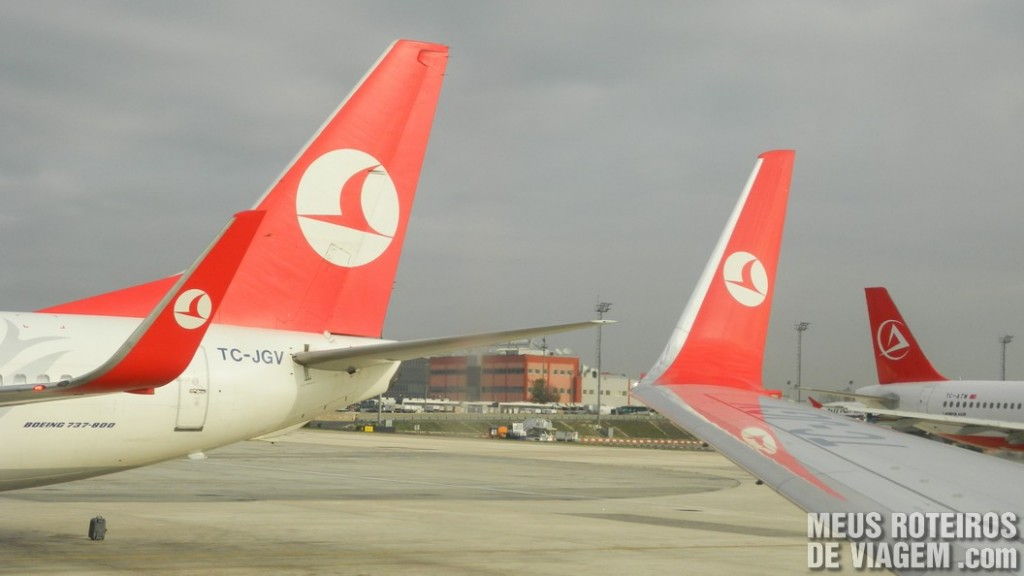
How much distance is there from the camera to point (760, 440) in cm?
491

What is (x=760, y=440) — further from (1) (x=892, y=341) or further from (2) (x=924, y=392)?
(1) (x=892, y=341)

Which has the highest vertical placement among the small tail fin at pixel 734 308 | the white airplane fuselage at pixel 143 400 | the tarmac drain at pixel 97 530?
the small tail fin at pixel 734 308

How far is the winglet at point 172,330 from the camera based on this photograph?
8922 millimetres

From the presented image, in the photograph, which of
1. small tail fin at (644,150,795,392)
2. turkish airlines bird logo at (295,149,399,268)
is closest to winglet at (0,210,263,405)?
small tail fin at (644,150,795,392)

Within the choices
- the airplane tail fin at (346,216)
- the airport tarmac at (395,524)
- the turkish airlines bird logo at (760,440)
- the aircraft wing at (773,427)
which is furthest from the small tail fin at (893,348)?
the turkish airlines bird logo at (760,440)

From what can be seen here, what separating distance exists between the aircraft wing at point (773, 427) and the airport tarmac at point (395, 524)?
21.0 feet

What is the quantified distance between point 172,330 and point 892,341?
1617 inches

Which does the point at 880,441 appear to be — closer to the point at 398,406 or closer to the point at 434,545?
the point at 434,545

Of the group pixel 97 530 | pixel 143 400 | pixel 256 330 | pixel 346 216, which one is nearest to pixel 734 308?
pixel 143 400

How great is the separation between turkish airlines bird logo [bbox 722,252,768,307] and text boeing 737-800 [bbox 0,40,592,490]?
2.76m

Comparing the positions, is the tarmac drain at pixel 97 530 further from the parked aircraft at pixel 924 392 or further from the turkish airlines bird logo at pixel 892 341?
the turkish airlines bird logo at pixel 892 341

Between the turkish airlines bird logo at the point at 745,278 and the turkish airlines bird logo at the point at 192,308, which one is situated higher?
the turkish airlines bird logo at the point at 745,278

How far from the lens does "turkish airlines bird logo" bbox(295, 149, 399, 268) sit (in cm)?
1412

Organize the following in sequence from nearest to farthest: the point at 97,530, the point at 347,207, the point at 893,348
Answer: the point at 347,207 < the point at 97,530 < the point at 893,348
